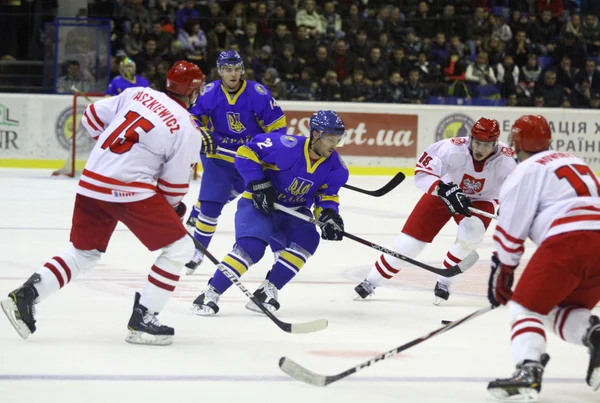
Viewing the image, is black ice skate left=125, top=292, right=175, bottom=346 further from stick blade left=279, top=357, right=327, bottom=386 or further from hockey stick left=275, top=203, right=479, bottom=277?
hockey stick left=275, top=203, right=479, bottom=277

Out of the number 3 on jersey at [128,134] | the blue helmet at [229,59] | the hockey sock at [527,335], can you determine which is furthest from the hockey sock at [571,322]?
the blue helmet at [229,59]

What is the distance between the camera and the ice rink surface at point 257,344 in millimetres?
3369

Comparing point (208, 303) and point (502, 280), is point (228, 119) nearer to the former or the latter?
point (208, 303)

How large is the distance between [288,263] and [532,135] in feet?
5.51

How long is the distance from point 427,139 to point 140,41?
325 cm

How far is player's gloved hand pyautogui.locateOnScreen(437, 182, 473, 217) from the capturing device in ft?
16.1

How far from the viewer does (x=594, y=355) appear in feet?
10.7

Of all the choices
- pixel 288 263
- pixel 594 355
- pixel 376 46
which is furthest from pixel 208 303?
pixel 376 46

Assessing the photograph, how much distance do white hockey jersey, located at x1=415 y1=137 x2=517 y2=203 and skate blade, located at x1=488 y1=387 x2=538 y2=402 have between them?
1.94 m

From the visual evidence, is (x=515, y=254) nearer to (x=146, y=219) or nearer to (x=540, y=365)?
(x=540, y=365)

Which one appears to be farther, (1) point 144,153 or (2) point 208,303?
(2) point 208,303

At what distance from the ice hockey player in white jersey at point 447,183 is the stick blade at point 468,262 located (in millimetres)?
182

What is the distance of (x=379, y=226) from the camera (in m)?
7.78

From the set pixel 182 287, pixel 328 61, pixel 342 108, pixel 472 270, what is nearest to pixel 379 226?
pixel 472 270
